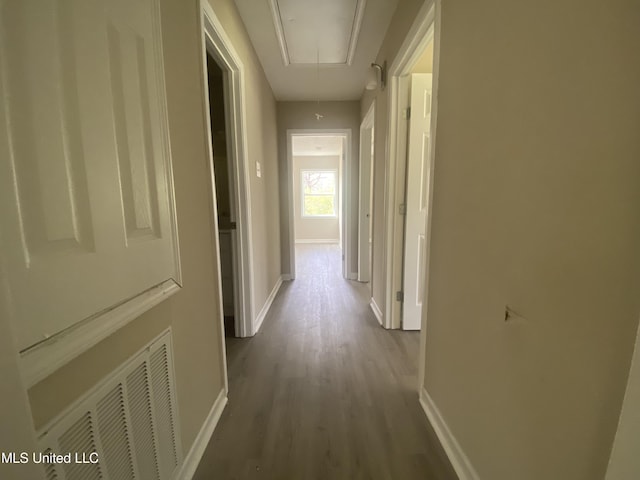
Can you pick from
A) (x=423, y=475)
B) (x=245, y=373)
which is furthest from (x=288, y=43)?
(x=423, y=475)

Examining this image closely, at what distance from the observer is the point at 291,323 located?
2479 mm

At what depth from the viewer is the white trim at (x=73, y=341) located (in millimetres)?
432

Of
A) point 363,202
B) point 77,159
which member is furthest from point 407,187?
point 77,159

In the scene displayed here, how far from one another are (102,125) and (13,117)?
0.19 metres

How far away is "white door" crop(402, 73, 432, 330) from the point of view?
78.3 inches

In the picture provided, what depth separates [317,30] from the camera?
2.09m

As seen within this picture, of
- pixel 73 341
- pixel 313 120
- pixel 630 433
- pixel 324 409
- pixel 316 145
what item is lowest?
pixel 324 409

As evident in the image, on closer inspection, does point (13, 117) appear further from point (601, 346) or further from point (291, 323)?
point (291, 323)

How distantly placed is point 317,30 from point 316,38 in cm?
11

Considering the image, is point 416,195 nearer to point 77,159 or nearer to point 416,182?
point 416,182

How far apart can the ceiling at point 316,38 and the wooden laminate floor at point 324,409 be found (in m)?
2.47

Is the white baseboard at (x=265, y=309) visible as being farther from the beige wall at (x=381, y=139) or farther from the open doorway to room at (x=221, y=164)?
the beige wall at (x=381, y=139)

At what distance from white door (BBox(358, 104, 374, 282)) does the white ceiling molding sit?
1.07 meters

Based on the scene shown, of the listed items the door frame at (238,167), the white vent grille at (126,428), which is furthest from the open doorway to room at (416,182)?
the white vent grille at (126,428)
